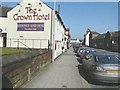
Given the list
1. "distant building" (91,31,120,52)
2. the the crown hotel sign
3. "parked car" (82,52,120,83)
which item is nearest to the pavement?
"parked car" (82,52,120,83)

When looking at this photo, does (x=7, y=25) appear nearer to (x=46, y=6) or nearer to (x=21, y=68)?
(x=46, y=6)

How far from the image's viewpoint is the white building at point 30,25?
34.3 metres

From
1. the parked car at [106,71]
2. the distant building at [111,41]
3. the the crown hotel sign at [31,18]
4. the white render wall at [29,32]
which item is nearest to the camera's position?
the parked car at [106,71]

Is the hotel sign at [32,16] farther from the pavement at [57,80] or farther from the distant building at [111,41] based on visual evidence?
the distant building at [111,41]

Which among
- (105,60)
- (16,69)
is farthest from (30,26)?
(16,69)

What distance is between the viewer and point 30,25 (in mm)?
35031

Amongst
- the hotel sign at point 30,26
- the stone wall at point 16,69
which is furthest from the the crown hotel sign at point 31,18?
the stone wall at point 16,69

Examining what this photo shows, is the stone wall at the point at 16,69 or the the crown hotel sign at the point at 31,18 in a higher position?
the the crown hotel sign at the point at 31,18

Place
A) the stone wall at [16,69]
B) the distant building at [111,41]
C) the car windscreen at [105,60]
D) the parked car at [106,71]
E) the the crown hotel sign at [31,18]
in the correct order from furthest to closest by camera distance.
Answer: the distant building at [111,41], the the crown hotel sign at [31,18], the car windscreen at [105,60], the parked car at [106,71], the stone wall at [16,69]

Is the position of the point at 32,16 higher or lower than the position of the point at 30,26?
higher

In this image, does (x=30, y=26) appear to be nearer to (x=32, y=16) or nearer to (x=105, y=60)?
(x=32, y=16)

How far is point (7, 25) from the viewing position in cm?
3619

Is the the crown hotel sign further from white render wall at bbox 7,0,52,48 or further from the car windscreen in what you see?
the car windscreen

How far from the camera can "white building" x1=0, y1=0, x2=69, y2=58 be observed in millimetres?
34344
